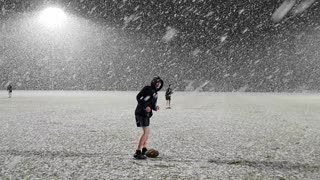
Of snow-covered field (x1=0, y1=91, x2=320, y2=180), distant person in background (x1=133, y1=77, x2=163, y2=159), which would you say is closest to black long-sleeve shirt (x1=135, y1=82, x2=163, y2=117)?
distant person in background (x1=133, y1=77, x2=163, y2=159)

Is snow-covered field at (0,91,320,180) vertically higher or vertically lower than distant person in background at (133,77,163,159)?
lower

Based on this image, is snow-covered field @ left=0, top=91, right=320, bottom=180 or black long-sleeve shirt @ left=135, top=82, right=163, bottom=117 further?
black long-sleeve shirt @ left=135, top=82, right=163, bottom=117

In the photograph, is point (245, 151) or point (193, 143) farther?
point (193, 143)

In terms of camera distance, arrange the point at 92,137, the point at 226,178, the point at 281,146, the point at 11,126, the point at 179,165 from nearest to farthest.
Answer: the point at 226,178
the point at 179,165
the point at 281,146
the point at 92,137
the point at 11,126

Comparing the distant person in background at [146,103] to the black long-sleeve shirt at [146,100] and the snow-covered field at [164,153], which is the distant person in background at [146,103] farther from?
the snow-covered field at [164,153]

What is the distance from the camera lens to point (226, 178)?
6.51m

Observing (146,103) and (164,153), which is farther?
(164,153)

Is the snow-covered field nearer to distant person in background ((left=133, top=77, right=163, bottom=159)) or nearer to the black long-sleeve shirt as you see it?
distant person in background ((left=133, top=77, right=163, bottom=159))

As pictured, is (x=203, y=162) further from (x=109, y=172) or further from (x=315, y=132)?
(x=315, y=132)

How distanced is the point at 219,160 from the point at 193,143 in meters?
2.35

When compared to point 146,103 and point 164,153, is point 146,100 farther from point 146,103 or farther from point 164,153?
point 164,153

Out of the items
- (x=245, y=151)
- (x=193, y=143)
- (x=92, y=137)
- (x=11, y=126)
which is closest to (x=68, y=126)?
(x=11, y=126)

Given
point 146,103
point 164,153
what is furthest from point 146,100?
point 164,153

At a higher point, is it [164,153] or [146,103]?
[146,103]
